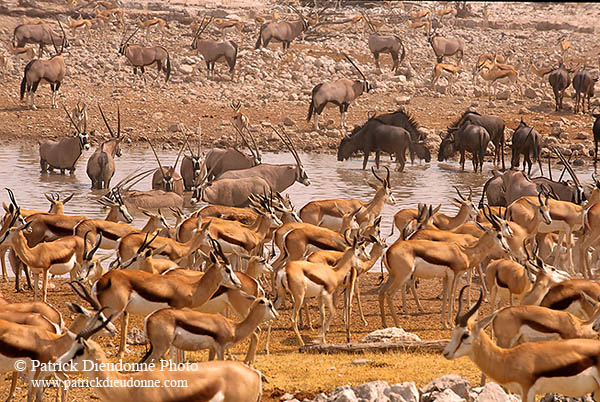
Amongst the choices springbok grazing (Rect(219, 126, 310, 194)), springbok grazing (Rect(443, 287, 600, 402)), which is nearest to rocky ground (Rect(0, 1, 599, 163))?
springbok grazing (Rect(219, 126, 310, 194))

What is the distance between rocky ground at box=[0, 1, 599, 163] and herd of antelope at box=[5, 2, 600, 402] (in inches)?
235

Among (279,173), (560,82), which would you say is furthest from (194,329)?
(560,82)

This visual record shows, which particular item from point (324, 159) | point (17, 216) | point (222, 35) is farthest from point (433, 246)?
point (222, 35)

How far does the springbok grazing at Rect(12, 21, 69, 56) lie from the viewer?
1203 inches

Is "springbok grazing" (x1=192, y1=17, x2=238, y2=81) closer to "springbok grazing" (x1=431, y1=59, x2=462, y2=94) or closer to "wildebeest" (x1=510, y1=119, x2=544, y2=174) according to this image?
"springbok grazing" (x1=431, y1=59, x2=462, y2=94)

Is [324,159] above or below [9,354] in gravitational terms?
below

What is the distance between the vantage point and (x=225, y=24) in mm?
36125

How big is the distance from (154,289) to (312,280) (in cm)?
179

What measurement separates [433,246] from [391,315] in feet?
4.04

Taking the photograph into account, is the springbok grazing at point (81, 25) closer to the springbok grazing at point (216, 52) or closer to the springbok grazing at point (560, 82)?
the springbok grazing at point (216, 52)

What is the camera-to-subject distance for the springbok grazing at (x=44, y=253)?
10336 millimetres

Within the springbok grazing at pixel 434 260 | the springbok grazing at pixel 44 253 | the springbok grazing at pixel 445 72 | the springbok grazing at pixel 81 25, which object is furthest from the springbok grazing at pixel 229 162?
the springbok grazing at pixel 81 25

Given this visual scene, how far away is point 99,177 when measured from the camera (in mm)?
19562

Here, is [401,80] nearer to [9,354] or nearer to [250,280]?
[250,280]
